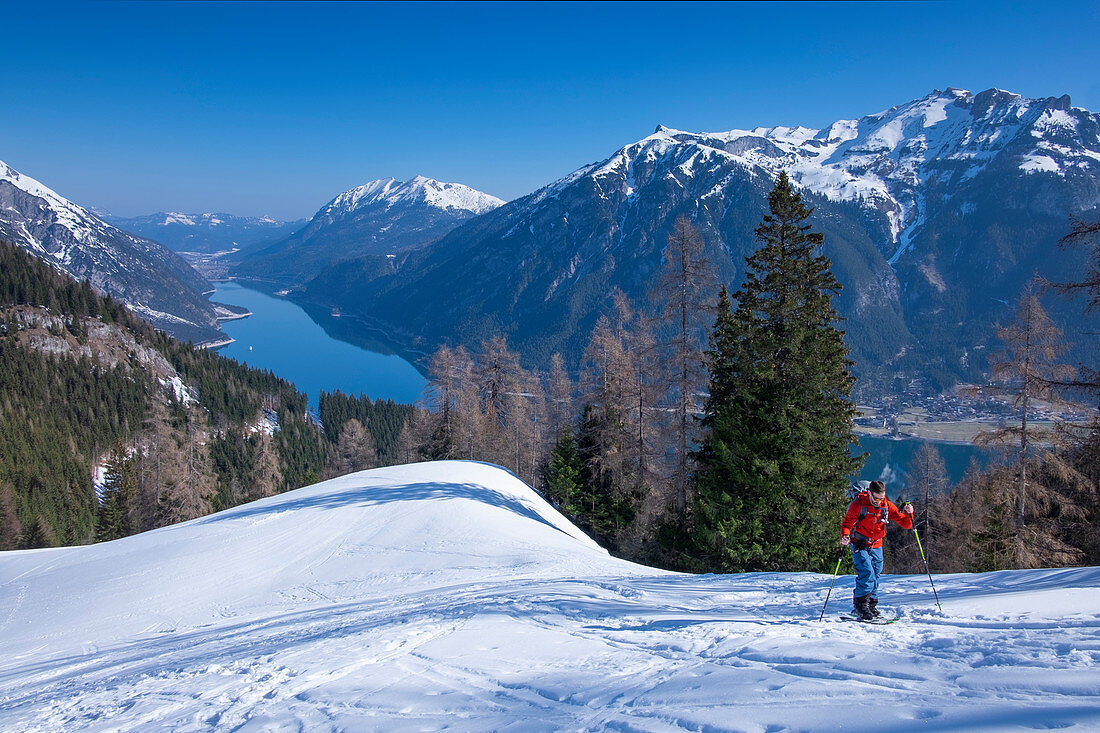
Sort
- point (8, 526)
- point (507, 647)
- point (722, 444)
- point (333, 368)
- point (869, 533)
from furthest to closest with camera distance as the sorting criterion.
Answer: point (333, 368) < point (8, 526) < point (722, 444) < point (869, 533) < point (507, 647)

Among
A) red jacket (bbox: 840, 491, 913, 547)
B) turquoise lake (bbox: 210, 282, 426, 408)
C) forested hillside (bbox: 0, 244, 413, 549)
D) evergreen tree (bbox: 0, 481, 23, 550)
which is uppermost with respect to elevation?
turquoise lake (bbox: 210, 282, 426, 408)

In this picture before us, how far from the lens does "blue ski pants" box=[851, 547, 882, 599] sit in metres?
6.77

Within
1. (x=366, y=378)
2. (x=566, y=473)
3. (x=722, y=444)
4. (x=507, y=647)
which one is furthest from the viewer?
(x=366, y=378)

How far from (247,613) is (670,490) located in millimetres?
15805

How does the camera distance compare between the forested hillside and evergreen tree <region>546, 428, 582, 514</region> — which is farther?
the forested hillside

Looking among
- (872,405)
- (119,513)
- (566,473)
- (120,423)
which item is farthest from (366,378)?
(872,405)

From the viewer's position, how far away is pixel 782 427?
14562mm

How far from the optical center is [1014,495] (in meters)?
14.8

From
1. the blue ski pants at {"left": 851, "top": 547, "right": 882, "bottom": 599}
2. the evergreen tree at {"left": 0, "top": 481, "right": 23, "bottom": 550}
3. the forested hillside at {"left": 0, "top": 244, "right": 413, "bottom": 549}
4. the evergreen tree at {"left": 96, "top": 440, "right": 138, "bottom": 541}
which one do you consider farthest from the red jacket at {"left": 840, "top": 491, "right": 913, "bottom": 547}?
the evergreen tree at {"left": 0, "top": 481, "right": 23, "bottom": 550}

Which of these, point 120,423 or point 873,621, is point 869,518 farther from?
point 120,423

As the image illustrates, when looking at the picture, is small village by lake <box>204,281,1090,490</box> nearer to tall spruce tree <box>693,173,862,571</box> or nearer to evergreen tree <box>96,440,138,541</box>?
evergreen tree <box>96,440,138,541</box>

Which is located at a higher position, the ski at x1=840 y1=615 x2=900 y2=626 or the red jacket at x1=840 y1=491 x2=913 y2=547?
the red jacket at x1=840 y1=491 x2=913 y2=547

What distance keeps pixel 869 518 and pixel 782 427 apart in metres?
7.88

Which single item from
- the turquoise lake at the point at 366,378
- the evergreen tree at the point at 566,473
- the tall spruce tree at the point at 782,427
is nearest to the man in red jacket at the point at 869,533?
the tall spruce tree at the point at 782,427
